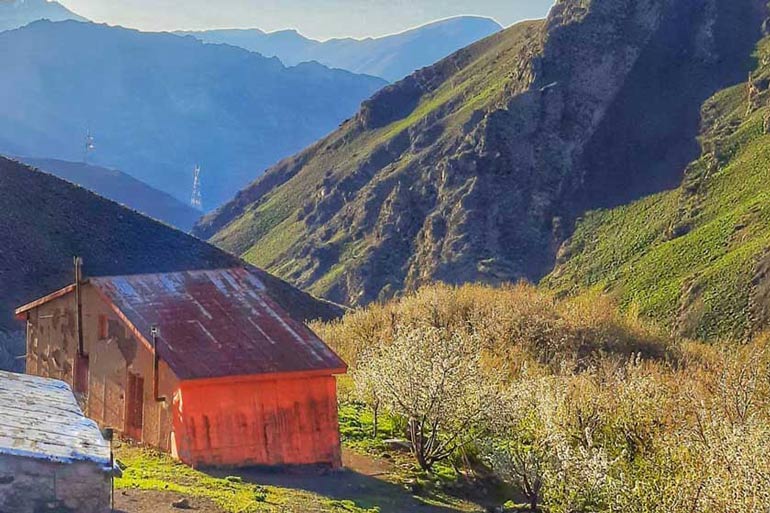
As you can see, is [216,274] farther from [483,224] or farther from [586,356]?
[483,224]

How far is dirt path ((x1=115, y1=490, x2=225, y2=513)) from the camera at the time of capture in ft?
44.0

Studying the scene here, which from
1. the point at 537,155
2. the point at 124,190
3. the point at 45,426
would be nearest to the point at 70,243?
the point at 45,426

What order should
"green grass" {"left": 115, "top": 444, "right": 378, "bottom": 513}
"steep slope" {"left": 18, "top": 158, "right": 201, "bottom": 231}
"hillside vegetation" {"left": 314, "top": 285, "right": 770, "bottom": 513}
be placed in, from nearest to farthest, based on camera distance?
"green grass" {"left": 115, "top": 444, "right": 378, "bottom": 513}
"hillside vegetation" {"left": 314, "top": 285, "right": 770, "bottom": 513}
"steep slope" {"left": 18, "top": 158, "right": 201, "bottom": 231}

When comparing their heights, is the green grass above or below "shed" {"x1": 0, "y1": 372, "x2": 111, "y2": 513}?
below

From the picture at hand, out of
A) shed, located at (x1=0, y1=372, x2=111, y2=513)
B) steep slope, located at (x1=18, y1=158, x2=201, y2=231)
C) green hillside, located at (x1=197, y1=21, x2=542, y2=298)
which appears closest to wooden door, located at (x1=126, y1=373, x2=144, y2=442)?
shed, located at (x1=0, y1=372, x2=111, y2=513)

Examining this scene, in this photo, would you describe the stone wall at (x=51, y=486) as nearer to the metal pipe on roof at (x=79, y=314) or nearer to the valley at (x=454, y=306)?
the valley at (x=454, y=306)

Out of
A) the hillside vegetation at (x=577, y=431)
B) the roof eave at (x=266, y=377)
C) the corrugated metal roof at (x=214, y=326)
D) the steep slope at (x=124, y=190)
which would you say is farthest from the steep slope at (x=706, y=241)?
the steep slope at (x=124, y=190)

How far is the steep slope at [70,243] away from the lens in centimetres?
4778

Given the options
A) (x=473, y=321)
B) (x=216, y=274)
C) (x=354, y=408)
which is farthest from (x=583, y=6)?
(x=216, y=274)

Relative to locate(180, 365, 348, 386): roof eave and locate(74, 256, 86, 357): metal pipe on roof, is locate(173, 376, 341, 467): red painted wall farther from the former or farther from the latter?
locate(74, 256, 86, 357): metal pipe on roof

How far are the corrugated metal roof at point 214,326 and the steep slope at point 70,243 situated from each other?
1008 inches

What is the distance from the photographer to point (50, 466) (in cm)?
1014

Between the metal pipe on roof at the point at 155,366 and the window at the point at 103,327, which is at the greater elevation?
the window at the point at 103,327

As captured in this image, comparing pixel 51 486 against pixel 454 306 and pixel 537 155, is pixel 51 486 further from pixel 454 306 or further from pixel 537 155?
pixel 537 155
